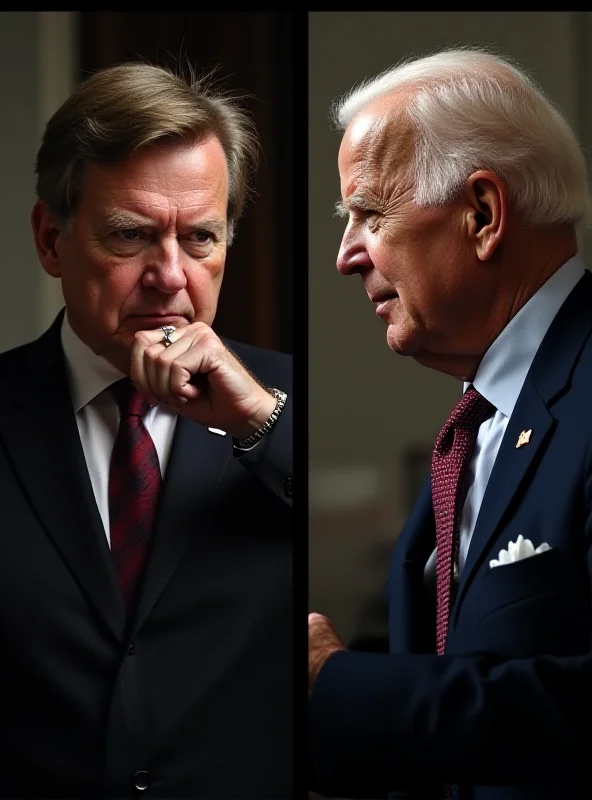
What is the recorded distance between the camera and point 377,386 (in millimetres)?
2102

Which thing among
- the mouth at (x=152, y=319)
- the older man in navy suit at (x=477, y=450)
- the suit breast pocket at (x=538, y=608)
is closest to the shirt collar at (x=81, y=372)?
the mouth at (x=152, y=319)

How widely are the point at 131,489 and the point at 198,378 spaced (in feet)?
0.83

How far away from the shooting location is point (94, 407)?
2111mm

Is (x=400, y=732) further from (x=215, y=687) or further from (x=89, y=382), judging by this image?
(x=89, y=382)

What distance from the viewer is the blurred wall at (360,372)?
2082 millimetres

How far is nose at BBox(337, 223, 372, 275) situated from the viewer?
2.06m

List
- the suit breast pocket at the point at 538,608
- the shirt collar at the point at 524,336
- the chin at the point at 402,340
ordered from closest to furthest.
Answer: the suit breast pocket at the point at 538,608, the shirt collar at the point at 524,336, the chin at the point at 402,340

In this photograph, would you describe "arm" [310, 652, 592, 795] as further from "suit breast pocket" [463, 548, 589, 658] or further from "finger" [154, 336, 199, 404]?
"finger" [154, 336, 199, 404]

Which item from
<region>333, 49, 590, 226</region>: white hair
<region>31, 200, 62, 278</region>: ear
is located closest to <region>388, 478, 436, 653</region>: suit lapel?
<region>333, 49, 590, 226</region>: white hair

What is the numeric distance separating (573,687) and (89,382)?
105cm

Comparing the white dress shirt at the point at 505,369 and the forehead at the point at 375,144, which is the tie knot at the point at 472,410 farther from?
the forehead at the point at 375,144

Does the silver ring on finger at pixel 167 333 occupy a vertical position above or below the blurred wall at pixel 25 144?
below

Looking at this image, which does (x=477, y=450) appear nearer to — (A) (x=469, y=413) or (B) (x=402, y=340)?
(A) (x=469, y=413)

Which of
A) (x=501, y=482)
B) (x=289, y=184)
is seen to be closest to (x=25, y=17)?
(x=289, y=184)
